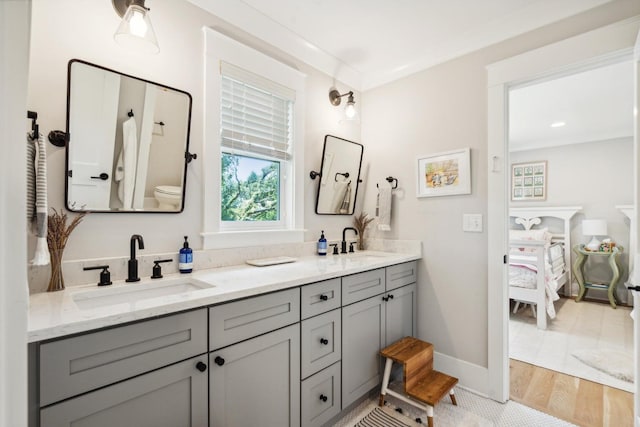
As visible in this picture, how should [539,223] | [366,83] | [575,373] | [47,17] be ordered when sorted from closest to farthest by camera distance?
[47,17] < [575,373] < [366,83] < [539,223]

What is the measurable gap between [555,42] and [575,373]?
8.05 feet

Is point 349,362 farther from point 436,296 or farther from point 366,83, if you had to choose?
point 366,83

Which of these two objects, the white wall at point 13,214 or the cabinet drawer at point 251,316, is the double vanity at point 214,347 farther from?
the white wall at point 13,214

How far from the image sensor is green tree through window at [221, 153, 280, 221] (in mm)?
2008

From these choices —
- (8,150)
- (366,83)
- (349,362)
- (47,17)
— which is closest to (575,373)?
(349,362)

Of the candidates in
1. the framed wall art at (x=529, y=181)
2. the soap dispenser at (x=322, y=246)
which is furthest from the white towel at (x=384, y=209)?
the framed wall art at (x=529, y=181)

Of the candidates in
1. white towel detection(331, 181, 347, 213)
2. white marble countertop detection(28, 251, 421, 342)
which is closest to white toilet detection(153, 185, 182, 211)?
white marble countertop detection(28, 251, 421, 342)

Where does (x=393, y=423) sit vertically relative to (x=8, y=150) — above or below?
below

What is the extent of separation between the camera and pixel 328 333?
5.60ft

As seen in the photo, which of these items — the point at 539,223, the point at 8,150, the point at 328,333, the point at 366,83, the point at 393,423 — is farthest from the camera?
the point at 539,223

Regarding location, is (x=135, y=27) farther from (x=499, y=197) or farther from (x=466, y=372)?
(x=466, y=372)

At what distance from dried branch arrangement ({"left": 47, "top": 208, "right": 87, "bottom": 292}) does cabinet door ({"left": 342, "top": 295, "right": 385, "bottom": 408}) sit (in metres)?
1.39

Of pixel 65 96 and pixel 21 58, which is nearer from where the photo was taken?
pixel 21 58

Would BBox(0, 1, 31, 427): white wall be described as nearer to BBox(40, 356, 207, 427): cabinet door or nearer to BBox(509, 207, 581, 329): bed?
BBox(40, 356, 207, 427): cabinet door
